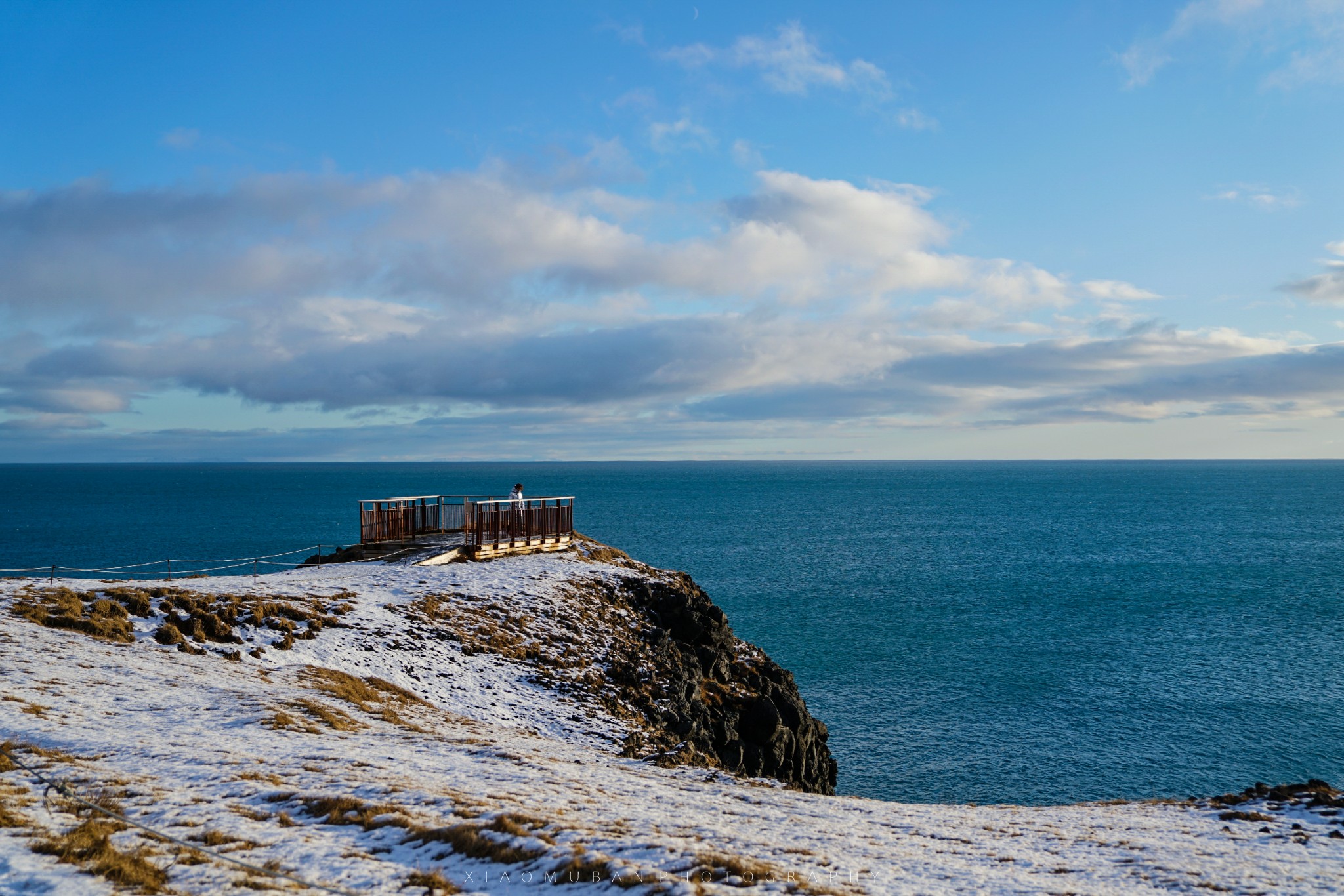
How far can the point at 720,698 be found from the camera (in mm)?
26812

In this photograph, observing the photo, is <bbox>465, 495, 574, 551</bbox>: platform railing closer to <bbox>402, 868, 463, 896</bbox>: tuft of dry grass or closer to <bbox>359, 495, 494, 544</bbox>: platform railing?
<bbox>359, 495, 494, 544</bbox>: platform railing

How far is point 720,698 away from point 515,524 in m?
12.2

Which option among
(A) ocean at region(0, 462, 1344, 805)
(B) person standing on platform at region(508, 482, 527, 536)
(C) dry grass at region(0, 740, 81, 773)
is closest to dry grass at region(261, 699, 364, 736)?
(C) dry grass at region(0, 740, 81, 773)

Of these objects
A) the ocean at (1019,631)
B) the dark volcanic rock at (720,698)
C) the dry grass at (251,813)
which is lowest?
the ocean at (1019,631)

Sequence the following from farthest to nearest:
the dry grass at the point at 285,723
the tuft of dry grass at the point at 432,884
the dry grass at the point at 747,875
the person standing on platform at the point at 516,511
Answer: the person standing on platform at the point at 516,511 → the dry grass at the point at 285,723 → the dry grass at the point at 747,875 → the tuft of dry grass at the point at 432,884

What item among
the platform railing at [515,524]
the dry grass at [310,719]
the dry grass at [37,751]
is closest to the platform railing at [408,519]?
the platform railing at [515,524]

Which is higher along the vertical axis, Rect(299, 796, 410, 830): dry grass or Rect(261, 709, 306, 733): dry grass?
Rect(299, 796, 410, 830): dry grass

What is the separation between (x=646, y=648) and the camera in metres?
26.5

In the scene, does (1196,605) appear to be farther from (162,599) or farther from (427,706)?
(162,599)

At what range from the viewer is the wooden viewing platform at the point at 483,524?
32969mm

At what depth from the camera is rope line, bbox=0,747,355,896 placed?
25.5 feet

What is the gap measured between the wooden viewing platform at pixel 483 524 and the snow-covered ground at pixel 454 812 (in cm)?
1337

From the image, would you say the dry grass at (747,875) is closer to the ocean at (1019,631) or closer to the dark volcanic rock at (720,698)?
the dark volcanic rock at (720,698)

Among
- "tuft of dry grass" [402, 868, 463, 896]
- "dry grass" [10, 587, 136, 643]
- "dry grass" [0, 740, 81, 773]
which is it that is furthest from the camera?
Result: "dry grass" [10, 587, 136, 643]
